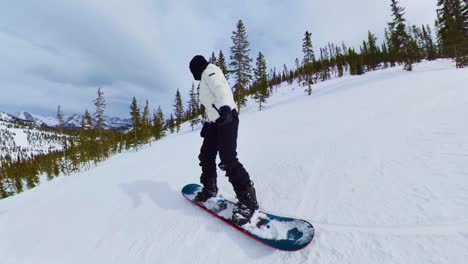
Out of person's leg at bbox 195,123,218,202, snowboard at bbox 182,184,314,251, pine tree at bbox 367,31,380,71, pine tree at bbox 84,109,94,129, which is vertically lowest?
snowboard at bbox 182,184,314,251

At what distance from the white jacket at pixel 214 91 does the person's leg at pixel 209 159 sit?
319 mm

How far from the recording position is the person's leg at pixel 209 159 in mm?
4195

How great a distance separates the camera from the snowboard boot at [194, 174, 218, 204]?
4.12 m

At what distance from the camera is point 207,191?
4219mm

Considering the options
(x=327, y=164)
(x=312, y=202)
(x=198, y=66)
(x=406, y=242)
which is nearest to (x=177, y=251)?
(x=312, y=202)

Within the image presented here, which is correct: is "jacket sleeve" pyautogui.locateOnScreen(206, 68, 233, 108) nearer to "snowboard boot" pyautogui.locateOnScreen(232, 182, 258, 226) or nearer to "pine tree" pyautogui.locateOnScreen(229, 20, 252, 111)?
"snowboard boot" pyautogui.locateOnScreen(232, 182, 258, 226)

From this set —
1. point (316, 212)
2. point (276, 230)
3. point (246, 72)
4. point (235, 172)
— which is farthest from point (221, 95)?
point (246, 72)

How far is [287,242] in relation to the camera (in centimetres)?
264

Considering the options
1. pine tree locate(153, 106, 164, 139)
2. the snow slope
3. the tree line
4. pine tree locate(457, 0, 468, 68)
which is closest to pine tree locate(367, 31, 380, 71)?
the tree line

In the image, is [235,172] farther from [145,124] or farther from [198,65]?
[145,124]

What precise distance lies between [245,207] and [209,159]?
130 cm

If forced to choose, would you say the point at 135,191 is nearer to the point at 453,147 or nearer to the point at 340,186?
the point at 340,186

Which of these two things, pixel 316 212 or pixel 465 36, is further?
pixel 465 36

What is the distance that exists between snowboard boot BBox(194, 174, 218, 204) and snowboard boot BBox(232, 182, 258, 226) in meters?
0.92
